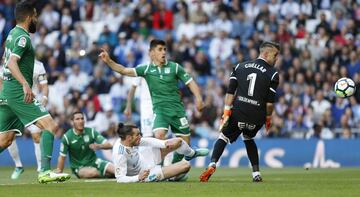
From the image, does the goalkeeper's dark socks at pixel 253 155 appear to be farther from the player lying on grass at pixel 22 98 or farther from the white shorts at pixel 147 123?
the white shorts at pixel 147 123

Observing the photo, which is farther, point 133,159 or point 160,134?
point 160,134

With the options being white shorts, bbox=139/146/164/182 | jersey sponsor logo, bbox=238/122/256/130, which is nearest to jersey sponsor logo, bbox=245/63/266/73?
jersey sponsor logo, bbox=238/122/256/130

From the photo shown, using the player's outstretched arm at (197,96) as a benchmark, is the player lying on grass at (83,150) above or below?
below

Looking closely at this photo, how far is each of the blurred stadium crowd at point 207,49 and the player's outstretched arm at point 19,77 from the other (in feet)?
44.0

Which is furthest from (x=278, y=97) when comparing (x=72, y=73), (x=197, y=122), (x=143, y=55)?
(x=72, y=73)

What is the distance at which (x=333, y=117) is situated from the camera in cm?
2783

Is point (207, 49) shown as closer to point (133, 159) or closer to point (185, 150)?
point (185, 150)

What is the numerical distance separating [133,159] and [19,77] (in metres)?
3.03

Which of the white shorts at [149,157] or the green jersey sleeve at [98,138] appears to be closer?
the white shorts at [149,157]

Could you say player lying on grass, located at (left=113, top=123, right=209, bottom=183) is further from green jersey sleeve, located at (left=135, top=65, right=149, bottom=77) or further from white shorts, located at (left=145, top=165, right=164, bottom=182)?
green jersey sleeve, located at (left=135, top=65, right=149, bottom=77)

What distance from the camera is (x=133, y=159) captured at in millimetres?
16344

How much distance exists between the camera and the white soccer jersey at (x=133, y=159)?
1603 centimetres

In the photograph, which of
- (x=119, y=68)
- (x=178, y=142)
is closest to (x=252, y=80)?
(x=178, y=142)

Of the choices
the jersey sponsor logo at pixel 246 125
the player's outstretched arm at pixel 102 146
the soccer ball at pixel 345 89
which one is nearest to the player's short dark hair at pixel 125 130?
the jersey sponsor logo at pixel 246 125
